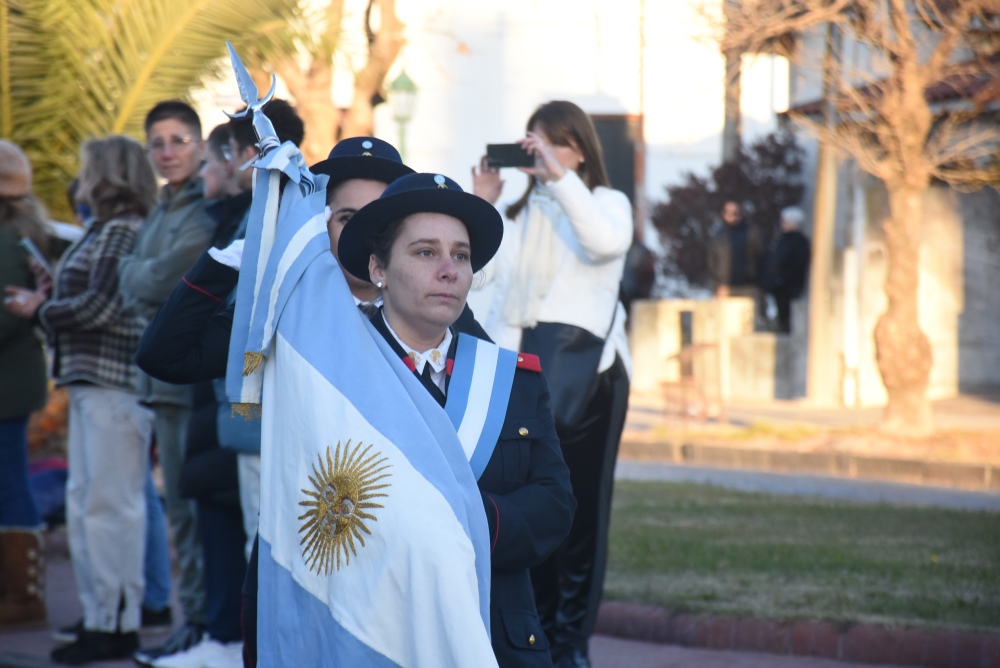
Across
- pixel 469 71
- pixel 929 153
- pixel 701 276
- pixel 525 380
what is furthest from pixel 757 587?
pixel 469 71

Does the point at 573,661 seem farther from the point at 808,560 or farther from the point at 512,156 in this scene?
→ the point at 808,560

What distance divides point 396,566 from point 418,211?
0.84 meters

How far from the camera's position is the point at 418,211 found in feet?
10.8

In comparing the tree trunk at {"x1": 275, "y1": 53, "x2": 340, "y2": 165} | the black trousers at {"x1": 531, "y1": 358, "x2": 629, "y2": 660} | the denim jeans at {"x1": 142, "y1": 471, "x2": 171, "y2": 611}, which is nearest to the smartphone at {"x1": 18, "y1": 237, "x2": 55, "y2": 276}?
the denim jeans at {"x1": 142, "y1": 471, "x2": 171, "y2": 611}

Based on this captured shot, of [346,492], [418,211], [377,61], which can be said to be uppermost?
[377,61]

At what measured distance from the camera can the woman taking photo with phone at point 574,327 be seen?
18.3 ft

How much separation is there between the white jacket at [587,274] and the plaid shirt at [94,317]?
1.76m

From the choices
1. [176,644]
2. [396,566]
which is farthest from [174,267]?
[396,566]

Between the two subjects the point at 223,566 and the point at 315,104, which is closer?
the point at 223,566

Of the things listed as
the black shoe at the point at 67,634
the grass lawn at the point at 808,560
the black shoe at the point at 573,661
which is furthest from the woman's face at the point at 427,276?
the black shoe at the point at 67,634

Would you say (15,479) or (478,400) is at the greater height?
(478,400)

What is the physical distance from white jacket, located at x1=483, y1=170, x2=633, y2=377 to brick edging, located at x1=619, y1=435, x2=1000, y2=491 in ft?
21.5

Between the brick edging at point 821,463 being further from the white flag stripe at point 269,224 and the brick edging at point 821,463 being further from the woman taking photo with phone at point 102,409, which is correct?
the white flag stripe at point 269,224

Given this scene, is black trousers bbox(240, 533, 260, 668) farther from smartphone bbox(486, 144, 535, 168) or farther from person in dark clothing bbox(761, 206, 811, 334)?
person in dark clothing bbox(761, 206, 811, 334)
